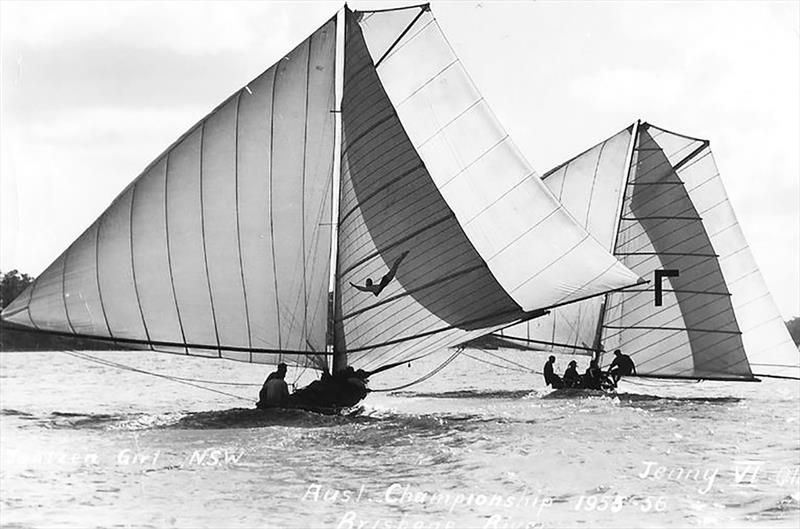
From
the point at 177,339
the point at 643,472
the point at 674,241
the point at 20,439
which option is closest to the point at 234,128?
the point at 177,339

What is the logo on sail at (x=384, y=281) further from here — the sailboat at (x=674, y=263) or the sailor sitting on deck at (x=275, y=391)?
the sailboat at (x=674, y=263)

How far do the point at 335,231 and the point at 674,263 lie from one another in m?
13.7

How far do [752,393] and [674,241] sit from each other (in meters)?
9.73

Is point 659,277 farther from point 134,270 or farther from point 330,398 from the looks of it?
point 134,270

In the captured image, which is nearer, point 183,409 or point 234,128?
point 234,128

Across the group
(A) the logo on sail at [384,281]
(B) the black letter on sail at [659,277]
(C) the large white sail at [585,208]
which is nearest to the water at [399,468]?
(A) the logo on sail at [384,281]

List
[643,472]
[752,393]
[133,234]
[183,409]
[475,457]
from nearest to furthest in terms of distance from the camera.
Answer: [643,472]
[475,457]
[133,234]
[183,409]
[752,393]

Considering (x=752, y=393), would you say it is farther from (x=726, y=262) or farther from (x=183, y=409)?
(x=183, y=409)

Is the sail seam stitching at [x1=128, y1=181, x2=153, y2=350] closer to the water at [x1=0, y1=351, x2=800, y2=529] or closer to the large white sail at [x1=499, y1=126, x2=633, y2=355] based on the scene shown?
the water at [x1=0, y1=351, x2=800, y2=529]

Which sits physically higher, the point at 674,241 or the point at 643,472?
the point at 674,241

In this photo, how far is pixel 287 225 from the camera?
20.6m

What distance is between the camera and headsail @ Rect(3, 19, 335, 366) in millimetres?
18906

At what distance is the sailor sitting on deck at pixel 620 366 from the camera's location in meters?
31.3

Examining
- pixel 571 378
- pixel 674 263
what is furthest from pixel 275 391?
pixel 674 263
